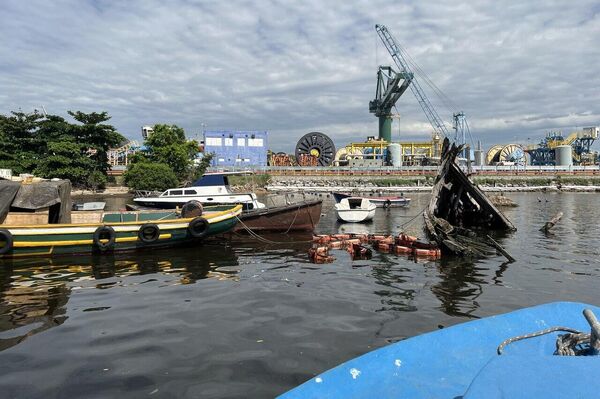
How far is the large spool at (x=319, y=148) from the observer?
103 meters

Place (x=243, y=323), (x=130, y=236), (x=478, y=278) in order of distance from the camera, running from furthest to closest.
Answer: (x=130, y=236), (x=478, y=278), (x=243, y=323)

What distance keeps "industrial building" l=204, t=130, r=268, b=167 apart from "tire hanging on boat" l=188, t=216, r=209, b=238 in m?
71.7

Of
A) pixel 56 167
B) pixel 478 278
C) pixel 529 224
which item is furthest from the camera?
pixel 56 167

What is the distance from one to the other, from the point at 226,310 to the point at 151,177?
155 ft

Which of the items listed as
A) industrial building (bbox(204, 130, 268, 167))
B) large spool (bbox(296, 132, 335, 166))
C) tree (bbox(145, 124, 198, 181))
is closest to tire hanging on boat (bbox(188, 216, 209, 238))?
tree (bbox(145, 124, 198, 181))

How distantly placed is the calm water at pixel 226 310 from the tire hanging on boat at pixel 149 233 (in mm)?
584

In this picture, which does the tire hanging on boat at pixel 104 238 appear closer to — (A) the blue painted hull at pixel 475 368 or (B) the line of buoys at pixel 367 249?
(B) the line of buoys at pixel 367 249

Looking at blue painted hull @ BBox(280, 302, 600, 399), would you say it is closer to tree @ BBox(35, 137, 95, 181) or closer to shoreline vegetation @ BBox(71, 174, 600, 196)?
tree @ BBox(35, 137, 95, 181)

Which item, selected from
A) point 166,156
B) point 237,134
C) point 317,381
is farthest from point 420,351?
point 237,134

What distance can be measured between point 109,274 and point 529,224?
2549 centimetres

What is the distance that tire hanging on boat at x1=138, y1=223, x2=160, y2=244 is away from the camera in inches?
625

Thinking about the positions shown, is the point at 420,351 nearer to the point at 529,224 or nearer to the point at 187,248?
the point at 187,248

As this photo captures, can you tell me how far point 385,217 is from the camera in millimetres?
31578

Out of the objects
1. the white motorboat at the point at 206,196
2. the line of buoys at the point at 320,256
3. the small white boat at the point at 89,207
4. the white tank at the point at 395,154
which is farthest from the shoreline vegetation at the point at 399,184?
the line of buoys at the point at 320,256
